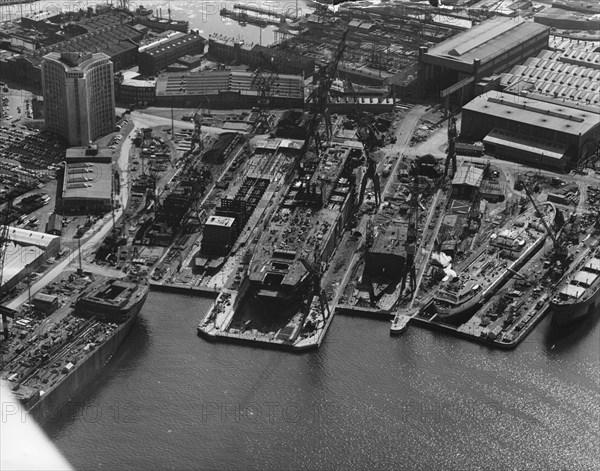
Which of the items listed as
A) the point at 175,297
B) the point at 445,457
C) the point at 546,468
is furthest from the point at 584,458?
the point at 175,297

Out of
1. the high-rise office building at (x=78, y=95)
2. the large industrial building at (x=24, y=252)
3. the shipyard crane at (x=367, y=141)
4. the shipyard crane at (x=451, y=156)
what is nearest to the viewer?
the large industrial building at (x=24, y=252)

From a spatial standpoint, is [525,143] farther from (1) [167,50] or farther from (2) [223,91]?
(1) [167,50]

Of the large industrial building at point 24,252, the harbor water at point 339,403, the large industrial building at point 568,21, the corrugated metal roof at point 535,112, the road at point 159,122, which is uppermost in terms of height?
the large industrial building at point 568,21

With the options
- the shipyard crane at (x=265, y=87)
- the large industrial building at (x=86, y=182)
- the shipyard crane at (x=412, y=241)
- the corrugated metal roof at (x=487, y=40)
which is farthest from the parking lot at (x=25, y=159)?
the corrugated metal roof at (x=487, y=40)

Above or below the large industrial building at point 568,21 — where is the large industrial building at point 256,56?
below

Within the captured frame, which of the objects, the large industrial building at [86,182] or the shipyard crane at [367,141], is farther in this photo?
the shipyard crane at [367,141]

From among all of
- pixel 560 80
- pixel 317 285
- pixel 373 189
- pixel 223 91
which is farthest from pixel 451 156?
pixel 223 91

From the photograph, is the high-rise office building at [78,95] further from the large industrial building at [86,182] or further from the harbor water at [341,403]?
the harbor water at [341,403]
